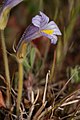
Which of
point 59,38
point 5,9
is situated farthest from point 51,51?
point 5,9

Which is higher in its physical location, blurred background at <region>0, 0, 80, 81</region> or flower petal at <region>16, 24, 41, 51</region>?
flower petal at <region>16, 24, 41, 51</region>

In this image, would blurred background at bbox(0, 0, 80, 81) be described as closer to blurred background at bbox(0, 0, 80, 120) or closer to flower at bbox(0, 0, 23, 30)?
blurred background at bbox(0, 0, 80, 120)

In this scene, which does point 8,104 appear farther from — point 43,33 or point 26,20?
point 26,20

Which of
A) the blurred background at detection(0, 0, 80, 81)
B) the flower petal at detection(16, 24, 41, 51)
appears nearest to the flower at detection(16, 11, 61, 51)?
the flower petal at detection(16, 24, 41, 51)

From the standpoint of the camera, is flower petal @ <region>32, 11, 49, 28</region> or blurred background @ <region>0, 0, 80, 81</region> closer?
flower petal @ <region>32, 11, 49, 28</region>

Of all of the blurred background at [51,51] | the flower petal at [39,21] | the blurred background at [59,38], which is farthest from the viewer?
the blurred background at [59,38]

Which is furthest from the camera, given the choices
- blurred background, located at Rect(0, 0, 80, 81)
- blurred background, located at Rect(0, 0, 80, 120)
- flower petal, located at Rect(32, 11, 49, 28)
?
blurred background, located at Rect(0, 0, 80, 81)

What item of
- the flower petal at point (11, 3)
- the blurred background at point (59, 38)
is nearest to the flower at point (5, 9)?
the flower petal at point (11, 3)

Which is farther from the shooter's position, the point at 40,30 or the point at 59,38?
the point at 59,38

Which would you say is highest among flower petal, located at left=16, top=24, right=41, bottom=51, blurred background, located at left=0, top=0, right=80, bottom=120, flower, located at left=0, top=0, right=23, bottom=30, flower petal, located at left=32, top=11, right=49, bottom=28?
flower, located at left=0, top=0, right=23, bottom=30

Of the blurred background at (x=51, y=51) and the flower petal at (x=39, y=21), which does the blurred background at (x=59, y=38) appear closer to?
the blurred background at (x=51, y=51)

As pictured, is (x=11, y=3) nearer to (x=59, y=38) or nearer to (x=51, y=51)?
(x=59, y=38)
